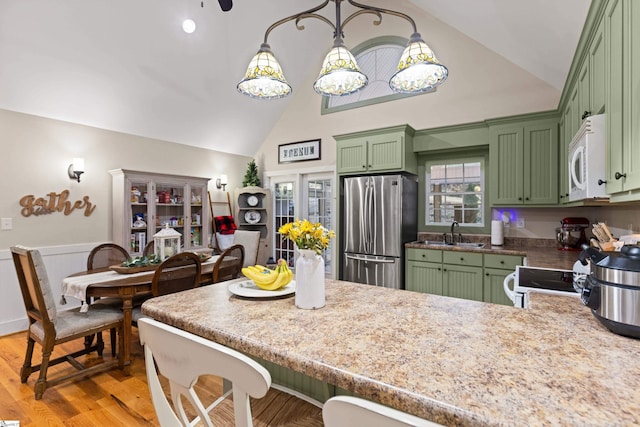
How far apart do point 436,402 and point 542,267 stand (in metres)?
2.24

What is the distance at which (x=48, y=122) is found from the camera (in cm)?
361

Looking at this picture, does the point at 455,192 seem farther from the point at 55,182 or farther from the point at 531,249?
the point at 55,182

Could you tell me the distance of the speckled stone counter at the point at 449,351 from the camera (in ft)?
2.12

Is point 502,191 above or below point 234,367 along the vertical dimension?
above

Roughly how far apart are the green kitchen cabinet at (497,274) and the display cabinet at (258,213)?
11.5 feet

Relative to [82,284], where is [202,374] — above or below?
above

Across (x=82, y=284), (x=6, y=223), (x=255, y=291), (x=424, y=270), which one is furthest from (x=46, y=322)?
(x=424, y=270)

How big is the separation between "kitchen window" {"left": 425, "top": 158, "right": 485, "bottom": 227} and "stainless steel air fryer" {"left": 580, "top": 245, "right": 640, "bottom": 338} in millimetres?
3072

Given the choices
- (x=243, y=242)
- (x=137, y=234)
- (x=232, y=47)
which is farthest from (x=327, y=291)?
(x=232, y=47)

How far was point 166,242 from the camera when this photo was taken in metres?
3.31

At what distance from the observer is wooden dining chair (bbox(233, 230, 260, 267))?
12.8 feet

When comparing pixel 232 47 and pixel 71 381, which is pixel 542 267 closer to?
pixel 71 381

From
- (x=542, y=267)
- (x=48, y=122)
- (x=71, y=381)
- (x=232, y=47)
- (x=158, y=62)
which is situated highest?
(x=232, y=47)

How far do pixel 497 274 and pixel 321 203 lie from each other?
2787 millimetres
